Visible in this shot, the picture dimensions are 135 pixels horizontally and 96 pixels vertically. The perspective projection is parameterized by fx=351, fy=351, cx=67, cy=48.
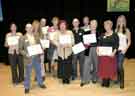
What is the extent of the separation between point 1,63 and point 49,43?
260 cm

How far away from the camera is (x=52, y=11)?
10.4 meters

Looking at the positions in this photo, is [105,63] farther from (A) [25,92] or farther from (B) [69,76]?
(A) [25,92]

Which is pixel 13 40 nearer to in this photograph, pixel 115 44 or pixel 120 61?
pixel 115 44

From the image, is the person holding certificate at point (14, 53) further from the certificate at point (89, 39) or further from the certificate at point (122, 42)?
the certificate at point (122, 42)

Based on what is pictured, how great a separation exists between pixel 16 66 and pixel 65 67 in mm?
1143

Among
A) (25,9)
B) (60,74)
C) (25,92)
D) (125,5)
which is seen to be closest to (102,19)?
(125,5)

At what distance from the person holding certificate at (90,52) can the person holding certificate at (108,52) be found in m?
0.19

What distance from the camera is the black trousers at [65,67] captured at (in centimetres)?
791

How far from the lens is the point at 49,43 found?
8.50 meters

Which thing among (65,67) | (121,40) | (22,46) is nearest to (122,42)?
(121,40)

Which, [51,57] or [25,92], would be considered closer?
[25,92]

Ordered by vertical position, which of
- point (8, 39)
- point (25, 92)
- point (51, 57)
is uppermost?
point (8, 39)

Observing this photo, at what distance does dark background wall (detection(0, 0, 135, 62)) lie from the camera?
10180 mm

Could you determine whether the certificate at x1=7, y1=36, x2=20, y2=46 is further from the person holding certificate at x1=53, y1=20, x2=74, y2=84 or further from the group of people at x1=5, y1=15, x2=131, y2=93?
the person holding certificate at x1=53, y1=20, x2=74, y2=84
